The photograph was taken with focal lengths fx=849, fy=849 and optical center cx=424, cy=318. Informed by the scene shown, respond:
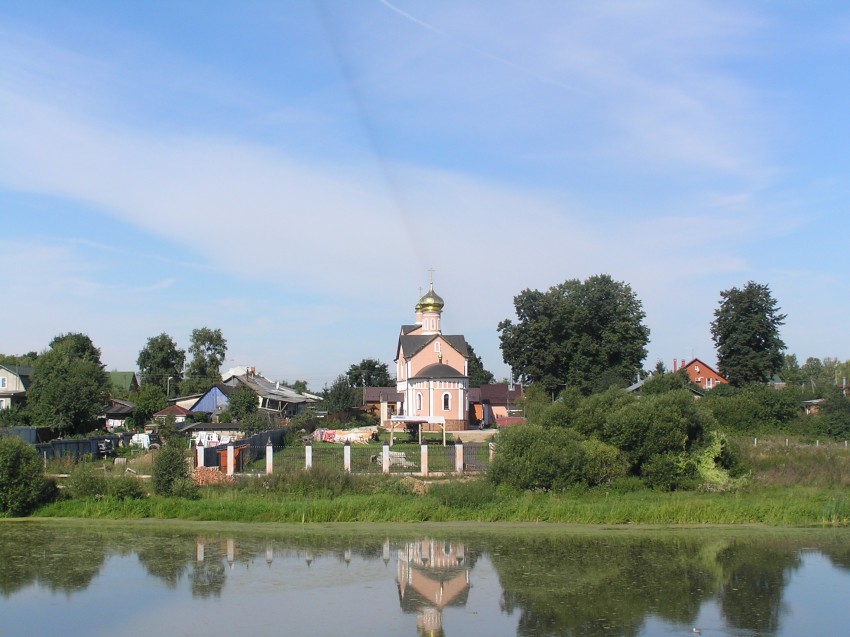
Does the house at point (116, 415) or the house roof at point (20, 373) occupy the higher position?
the house roof at point (20, 373)

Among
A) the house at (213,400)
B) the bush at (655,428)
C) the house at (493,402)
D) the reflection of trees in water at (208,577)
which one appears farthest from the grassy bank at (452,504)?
the house at (213,400)

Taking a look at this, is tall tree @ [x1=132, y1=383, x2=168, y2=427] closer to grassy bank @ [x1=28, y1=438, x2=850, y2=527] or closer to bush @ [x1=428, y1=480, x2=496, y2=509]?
grassy bank @ [x1=28, y1=438, x2=850, y2=527]

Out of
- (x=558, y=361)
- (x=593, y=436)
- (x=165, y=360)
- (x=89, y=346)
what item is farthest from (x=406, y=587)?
(x=165, y=360)

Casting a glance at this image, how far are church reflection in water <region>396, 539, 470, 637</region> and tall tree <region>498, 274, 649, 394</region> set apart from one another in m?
52.0

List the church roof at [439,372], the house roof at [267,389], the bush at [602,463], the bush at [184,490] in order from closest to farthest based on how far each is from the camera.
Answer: the bush at [184,490] < the bush at [602,463] < the church roof at [439,372] < the house roof at [267,389]

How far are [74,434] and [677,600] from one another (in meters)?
41.4

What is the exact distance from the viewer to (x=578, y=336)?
230 feet

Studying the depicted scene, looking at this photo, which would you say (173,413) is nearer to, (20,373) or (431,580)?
(20,373)

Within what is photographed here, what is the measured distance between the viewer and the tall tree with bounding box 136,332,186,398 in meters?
97.4

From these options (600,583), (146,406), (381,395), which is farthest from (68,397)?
(600,583)

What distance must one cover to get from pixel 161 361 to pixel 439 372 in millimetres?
50868

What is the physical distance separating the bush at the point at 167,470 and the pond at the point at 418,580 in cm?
199

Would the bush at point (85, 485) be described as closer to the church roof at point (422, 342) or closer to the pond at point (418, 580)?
the pond at point (418, 580)

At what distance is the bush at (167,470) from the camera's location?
2138cm
